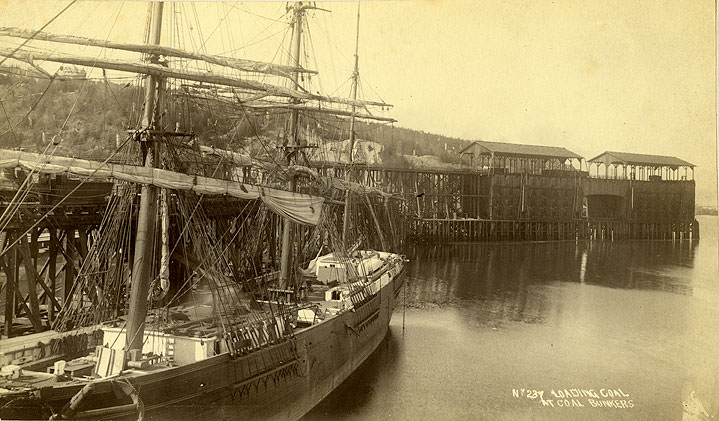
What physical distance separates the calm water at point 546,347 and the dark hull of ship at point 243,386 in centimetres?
88

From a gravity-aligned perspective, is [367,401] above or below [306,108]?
below

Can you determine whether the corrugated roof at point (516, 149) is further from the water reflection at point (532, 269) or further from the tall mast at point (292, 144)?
the tall mast at point (292, 144)

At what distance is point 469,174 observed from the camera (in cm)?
3566

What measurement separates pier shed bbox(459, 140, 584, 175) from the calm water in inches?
245

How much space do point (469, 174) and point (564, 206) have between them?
712 cm

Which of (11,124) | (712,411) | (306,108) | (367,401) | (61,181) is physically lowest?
(367,401)

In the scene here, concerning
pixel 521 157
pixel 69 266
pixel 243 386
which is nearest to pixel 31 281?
pixel 69 266

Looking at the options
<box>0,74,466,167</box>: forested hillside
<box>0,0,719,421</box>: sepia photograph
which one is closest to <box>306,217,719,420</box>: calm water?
<box>0,0,719,421</box>: sepia photograph

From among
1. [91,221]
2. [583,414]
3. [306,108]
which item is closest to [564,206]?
[306,108]

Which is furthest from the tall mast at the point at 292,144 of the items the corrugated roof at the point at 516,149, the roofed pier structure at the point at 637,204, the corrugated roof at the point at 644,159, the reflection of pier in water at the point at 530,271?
the corrugated roof at the point at 516,149

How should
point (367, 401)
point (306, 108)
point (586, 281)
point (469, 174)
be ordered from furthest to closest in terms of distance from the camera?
point (469, 174) → point (586, 281) → point (306, 108) → point (367, 401)

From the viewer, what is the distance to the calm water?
11547mm

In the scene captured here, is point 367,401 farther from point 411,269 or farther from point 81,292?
point 411,269

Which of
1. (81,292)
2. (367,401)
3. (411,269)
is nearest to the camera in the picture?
(81,292)
